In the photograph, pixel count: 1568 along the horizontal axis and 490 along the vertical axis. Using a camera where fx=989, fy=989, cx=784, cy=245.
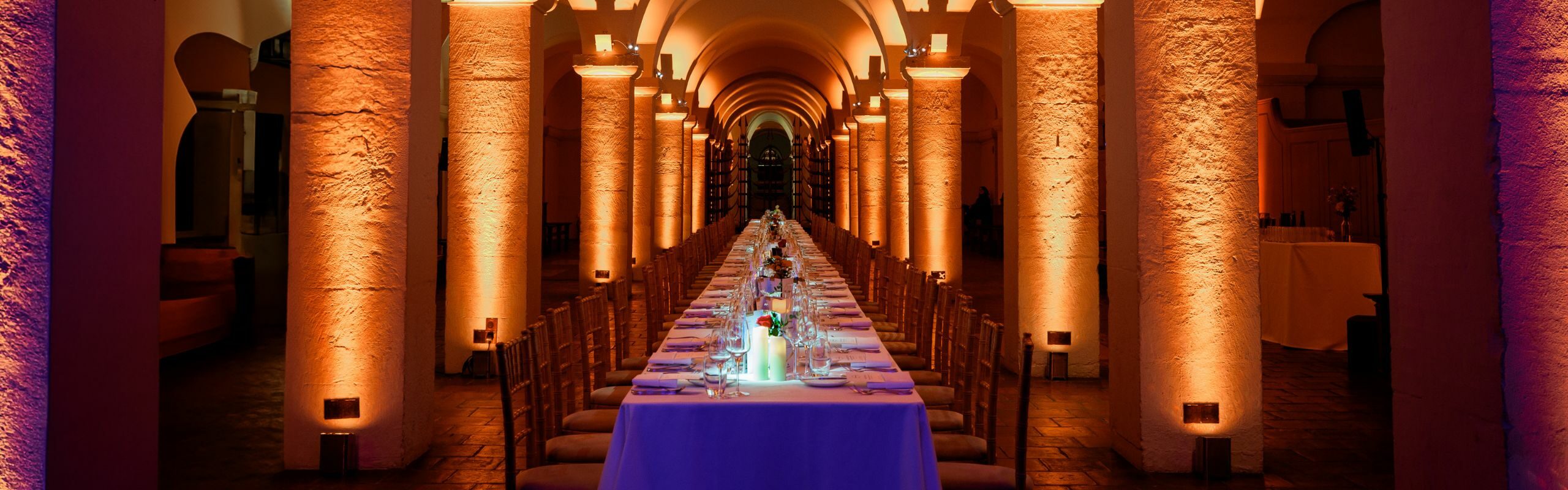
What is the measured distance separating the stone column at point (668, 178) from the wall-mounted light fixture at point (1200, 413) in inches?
491

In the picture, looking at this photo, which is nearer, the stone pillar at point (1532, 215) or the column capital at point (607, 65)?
the stone pillar at point (1532, 215)

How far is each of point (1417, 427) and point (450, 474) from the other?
11.6 ft

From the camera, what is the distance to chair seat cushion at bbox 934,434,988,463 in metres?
3.24

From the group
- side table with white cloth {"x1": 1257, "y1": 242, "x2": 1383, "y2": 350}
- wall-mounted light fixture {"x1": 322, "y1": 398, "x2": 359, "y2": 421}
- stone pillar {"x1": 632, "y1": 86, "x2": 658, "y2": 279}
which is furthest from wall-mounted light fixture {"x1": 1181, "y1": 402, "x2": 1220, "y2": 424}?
stone pillar {"x1": 632, "y1": 86, "x2": 658, "y2": 279}

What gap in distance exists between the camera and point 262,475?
423cm

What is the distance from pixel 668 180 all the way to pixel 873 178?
353 centimetres

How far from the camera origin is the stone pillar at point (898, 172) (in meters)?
13.1

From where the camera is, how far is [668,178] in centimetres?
1711

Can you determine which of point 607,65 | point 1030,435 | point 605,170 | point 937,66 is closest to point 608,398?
point 1030,435

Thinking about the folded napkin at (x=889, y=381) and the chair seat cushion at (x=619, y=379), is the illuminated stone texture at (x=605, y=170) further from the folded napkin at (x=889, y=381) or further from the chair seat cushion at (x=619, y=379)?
the folded napkin at (x=889, y=381)

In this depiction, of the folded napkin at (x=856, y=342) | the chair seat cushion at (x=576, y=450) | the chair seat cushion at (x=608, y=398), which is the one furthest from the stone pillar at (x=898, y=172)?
the chair seat cushion at (x=576, y=450)

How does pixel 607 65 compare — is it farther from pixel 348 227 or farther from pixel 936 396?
→ pixel 936 396

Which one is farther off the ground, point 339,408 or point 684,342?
point 684,342

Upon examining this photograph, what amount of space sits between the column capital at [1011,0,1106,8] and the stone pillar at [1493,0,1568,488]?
13.8 ft
